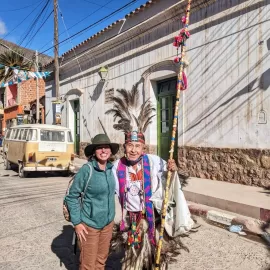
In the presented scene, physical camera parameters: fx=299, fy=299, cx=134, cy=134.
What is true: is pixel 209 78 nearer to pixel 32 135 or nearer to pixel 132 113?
pixel 132 113

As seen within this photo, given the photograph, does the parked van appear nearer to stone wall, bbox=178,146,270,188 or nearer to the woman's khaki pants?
stone wall, bbox=178,146,270,188

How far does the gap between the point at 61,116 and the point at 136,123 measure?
1453 centimetres

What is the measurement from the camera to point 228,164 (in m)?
7.86

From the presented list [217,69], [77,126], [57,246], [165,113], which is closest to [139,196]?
[57,246]

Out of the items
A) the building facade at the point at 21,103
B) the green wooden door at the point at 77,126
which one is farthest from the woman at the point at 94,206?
the building facade at the point at 21,103

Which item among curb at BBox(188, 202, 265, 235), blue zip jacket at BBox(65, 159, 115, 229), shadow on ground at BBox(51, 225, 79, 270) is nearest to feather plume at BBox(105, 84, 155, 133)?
blue zip jacket at BBox(65, 159, 115, 229)

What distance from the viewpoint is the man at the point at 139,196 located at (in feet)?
9.77

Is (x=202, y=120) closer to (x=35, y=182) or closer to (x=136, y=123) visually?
(x=136, y=123)

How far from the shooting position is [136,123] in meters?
4.25

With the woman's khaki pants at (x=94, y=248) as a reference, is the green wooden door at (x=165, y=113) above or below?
above

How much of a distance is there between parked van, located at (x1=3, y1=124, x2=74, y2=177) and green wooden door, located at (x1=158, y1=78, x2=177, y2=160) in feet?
11.4

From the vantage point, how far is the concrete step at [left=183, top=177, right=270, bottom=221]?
5.29m

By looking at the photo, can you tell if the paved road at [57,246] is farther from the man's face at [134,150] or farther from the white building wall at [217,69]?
the white building wall at [217,69]

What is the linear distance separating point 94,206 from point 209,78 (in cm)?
655
